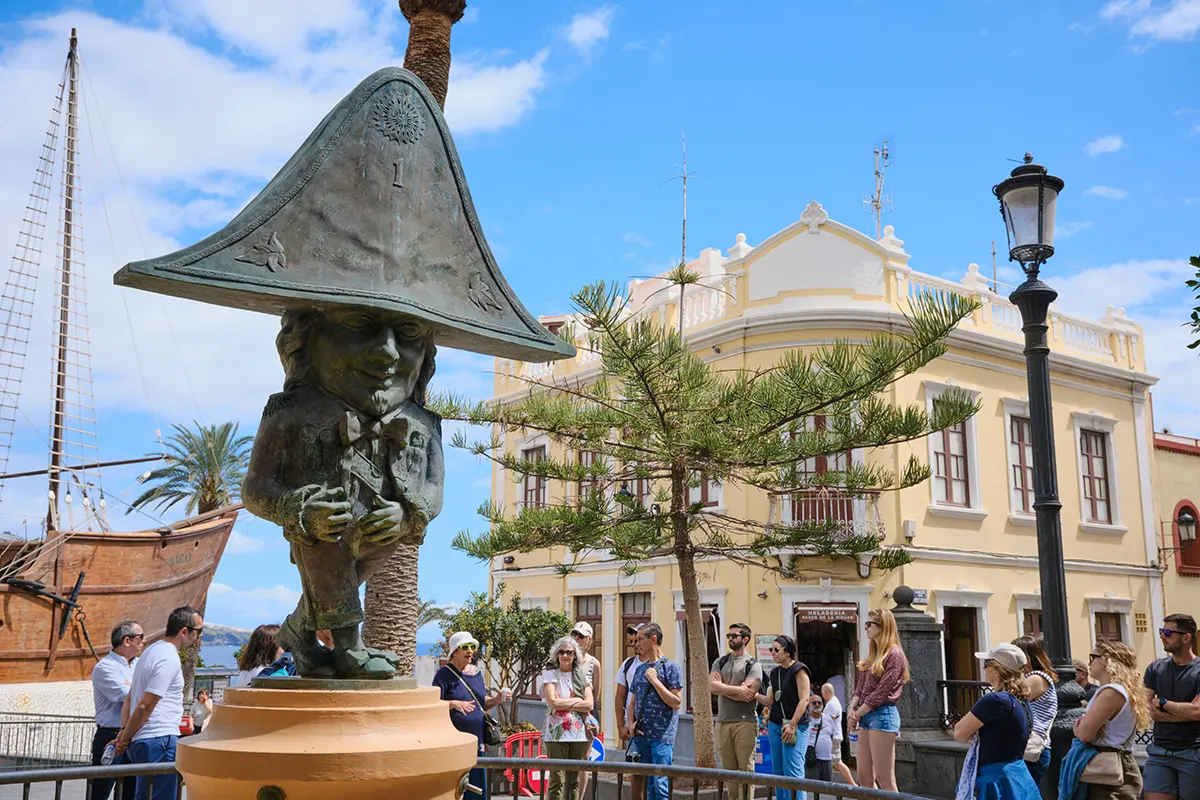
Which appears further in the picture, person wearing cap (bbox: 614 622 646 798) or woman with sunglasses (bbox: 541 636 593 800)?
person wearing cap (bbox: 614 622 646 798)

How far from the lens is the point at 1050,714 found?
6.45 meters

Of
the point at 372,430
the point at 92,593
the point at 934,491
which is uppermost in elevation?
the point at 934,491

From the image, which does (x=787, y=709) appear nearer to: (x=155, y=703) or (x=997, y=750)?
(x=997, y=750)

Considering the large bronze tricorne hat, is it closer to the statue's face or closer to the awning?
the statue's face

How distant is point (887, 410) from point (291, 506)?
764 cm

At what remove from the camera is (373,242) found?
361 centimetres

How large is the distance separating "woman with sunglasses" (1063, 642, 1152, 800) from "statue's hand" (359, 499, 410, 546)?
472cm

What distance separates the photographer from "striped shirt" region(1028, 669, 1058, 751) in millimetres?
6375

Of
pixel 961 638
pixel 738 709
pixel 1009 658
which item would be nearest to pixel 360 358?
pixel 1009 658

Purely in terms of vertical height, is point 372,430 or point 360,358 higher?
point 360,358

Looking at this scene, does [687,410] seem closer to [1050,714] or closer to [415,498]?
[1050,714]

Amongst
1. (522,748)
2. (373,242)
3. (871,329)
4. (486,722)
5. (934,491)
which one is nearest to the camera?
(373,242)

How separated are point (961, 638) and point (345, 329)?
758 inches

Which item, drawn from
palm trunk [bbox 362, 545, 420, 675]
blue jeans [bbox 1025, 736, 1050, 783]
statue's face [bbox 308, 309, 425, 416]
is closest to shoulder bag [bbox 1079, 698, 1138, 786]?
blue jeans [bbox 1025, 736, 1050, 783]
